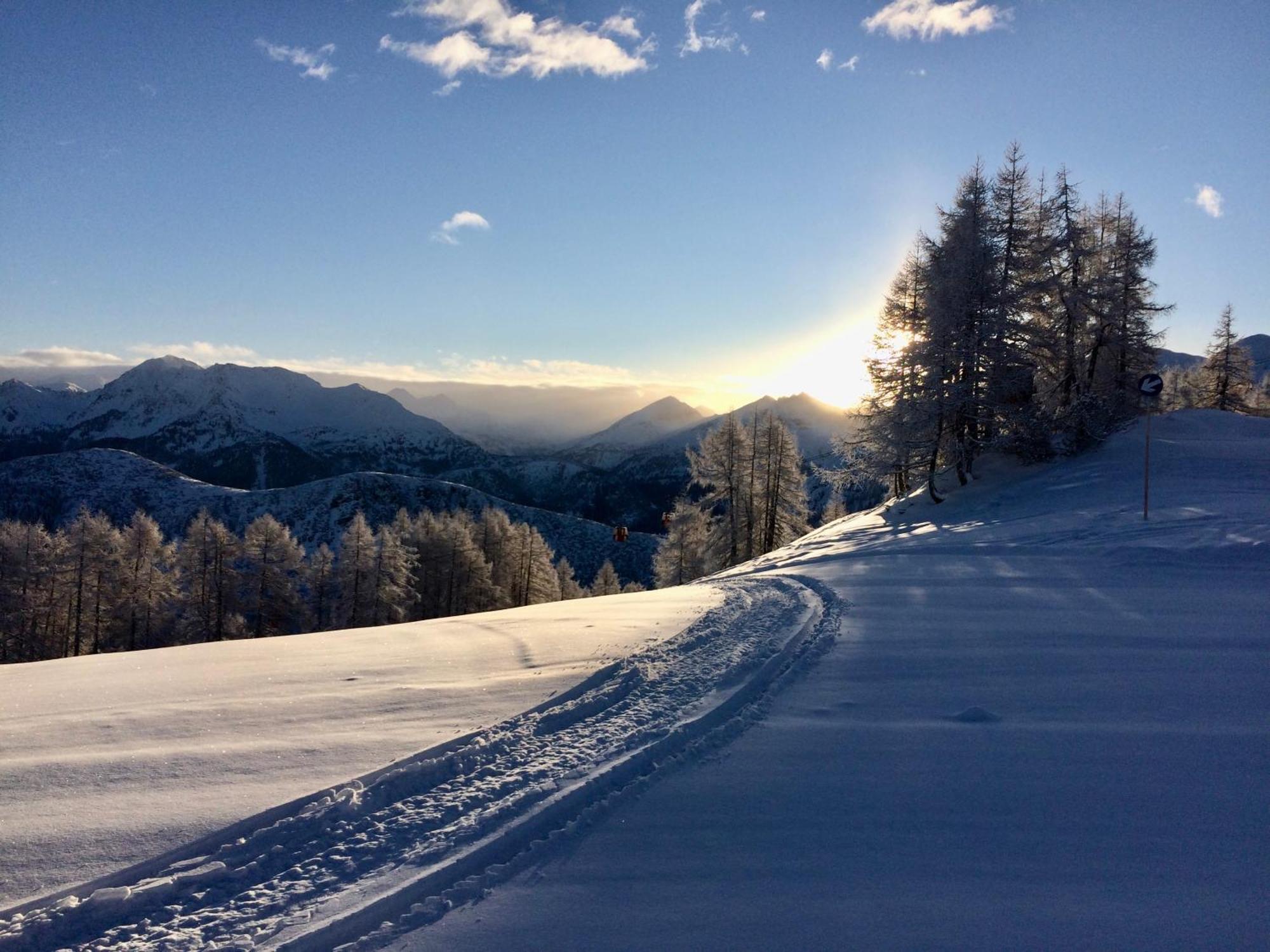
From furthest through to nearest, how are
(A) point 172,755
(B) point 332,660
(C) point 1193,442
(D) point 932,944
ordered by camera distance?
(C) point 1193,442, (B) point 332,660, (A) point 172,755, (D) point 932,944

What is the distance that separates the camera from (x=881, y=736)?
5.77 m

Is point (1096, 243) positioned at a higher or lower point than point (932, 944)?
higher

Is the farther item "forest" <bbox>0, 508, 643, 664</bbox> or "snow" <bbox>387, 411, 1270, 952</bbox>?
"forest" <bbox>0, 508, 643, 664</bbox>

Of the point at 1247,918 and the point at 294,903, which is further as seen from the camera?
the point at 294,903

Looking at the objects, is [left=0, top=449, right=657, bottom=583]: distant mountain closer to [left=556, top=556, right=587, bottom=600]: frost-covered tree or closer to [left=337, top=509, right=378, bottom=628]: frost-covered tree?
[left=556, top=556, right=587, bottom=600]: frost-covered tree

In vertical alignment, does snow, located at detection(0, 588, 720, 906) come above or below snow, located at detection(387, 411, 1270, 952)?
below

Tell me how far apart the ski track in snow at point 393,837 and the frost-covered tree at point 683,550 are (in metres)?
38.5

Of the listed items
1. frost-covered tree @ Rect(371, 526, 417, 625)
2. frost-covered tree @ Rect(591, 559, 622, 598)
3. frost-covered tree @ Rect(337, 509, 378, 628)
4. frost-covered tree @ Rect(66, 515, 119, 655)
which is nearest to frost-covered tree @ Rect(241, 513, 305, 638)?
frost-covered tree @ Rect(337, 509, 378, 628)

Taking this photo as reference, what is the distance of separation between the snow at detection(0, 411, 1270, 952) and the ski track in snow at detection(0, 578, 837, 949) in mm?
19

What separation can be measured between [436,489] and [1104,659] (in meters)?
100

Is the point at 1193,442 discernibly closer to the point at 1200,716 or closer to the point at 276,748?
the point at 1200,716

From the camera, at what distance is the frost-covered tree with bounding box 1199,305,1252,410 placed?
1828 inches

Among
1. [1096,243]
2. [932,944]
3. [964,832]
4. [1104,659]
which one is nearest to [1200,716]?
[1104,659]

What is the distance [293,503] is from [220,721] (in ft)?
325
